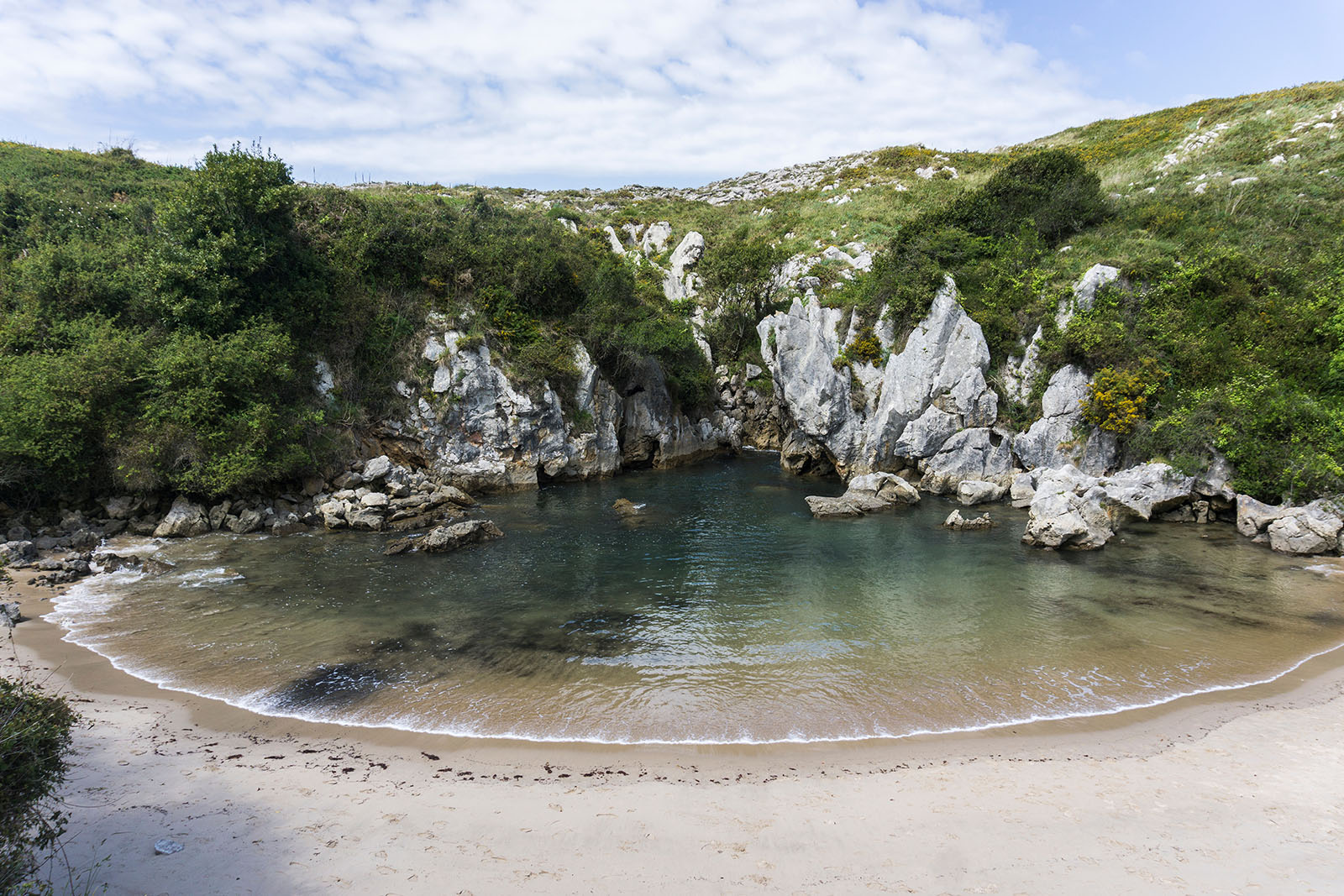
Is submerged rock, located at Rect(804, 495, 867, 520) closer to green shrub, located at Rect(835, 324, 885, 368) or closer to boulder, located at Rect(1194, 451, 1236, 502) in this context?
green shrub, located at Rect(835, 324, 885, 368)

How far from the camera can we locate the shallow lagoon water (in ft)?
32.6

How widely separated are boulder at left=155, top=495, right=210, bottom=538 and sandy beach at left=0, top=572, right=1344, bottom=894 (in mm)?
12137

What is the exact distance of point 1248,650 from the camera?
11.8 meters

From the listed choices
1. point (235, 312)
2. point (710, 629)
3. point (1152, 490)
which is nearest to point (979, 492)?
point (1152, 490)

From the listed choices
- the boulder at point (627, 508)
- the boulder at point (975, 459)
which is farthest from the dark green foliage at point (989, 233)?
the boulder at point (627, 508)

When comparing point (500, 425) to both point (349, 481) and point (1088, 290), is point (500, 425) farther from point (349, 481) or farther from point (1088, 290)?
point (1088, 290)

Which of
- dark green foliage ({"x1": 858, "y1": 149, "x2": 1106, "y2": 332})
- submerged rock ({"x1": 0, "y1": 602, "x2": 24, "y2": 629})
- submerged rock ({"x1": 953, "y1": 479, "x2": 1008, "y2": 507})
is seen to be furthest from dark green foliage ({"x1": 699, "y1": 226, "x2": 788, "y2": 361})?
submerged rock ({"x1": 0, "y1": 602, "x2": 24, "y2": 629})

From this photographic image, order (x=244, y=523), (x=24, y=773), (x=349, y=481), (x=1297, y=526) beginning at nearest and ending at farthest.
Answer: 1. (x=24, y=773)
2. (x=1297, y=526)
3. (x=244, y=523)
4. (x=349, y=481)

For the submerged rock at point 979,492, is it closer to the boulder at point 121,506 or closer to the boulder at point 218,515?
the boulder at point 218,515

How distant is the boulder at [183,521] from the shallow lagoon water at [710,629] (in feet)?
3.98

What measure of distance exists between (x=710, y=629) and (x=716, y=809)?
5995 mm

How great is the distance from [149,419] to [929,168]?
210 ft

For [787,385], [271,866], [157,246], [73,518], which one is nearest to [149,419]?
[73,518]

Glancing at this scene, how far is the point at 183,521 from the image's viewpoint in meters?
19.6
